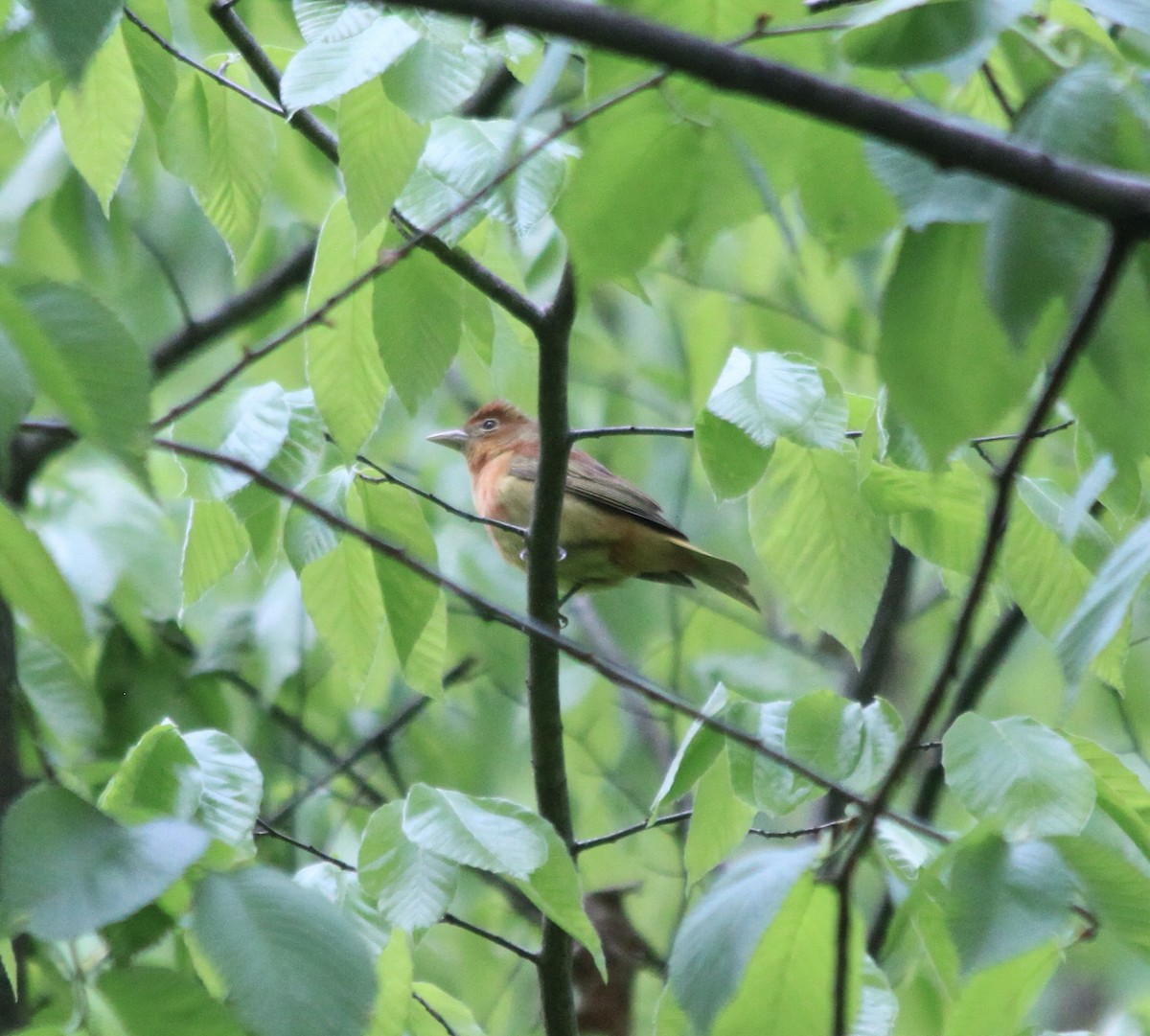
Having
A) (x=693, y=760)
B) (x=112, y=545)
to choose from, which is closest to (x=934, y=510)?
(x=693, y=760)

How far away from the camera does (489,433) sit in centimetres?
695

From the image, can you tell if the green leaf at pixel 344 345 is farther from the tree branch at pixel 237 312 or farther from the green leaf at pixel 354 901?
the tree branch at pixel 237 312

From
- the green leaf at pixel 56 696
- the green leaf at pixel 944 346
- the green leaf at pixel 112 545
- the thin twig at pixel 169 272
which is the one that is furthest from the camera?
the thin twig at pixel 169 272

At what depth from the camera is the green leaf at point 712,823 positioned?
2816mm

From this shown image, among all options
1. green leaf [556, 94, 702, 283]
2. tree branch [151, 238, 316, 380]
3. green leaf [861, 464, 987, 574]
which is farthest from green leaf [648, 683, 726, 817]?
tree branch [151, 238, 316, 380]

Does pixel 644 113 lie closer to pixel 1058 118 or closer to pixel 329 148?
pixel 1058 118

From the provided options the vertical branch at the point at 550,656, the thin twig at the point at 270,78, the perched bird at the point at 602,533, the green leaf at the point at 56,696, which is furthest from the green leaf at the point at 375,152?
the perched bird at the point at 602,533

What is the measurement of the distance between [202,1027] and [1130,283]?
4.04 feet

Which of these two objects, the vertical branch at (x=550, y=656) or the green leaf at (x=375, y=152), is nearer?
the green leaf at (x=375, y=152)

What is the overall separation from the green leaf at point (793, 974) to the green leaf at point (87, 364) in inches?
40.4

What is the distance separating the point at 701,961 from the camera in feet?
5.64

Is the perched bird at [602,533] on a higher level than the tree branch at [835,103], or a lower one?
lower

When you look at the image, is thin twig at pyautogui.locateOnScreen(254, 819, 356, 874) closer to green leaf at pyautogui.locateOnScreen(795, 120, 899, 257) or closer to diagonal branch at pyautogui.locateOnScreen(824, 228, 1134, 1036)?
diagonal branch at pyautogui.locateOnScreen(824, 228, 1134, 1036)

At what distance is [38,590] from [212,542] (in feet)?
4.63
